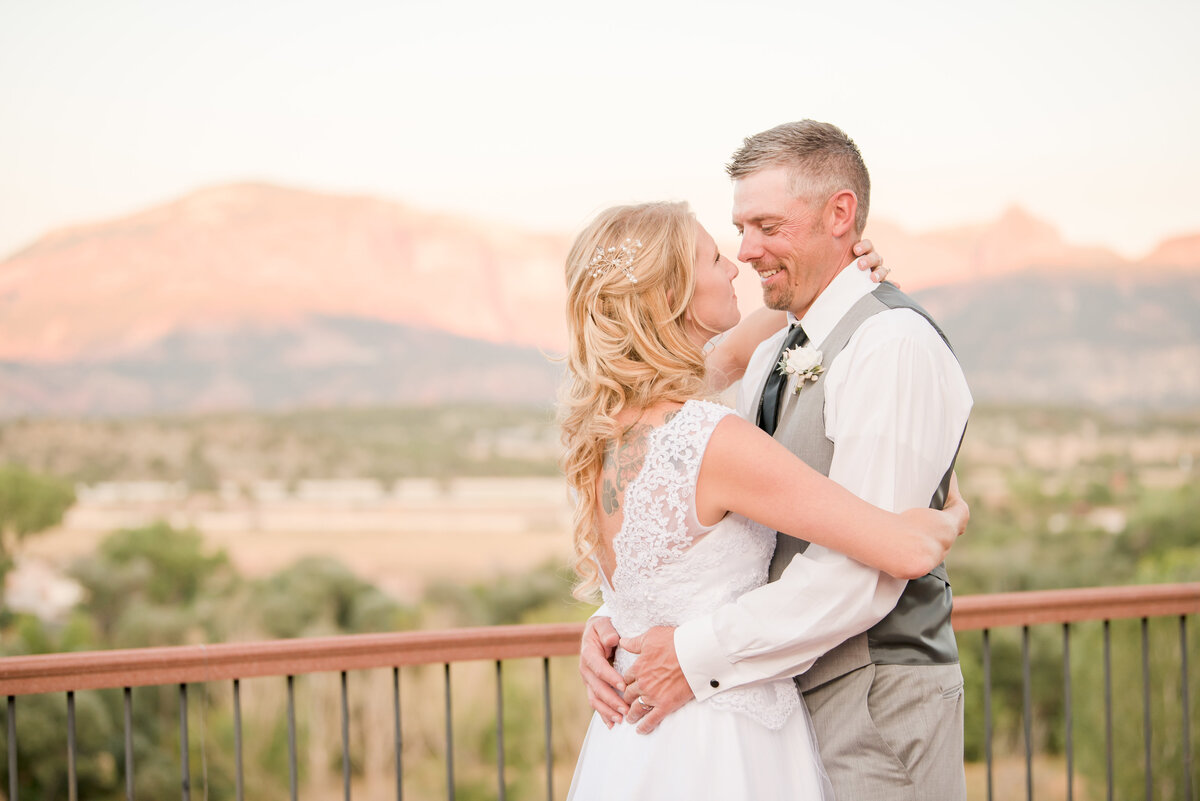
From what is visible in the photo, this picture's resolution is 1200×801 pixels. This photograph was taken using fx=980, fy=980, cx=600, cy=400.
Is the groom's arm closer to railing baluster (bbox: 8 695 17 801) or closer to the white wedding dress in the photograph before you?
the white wedding dress

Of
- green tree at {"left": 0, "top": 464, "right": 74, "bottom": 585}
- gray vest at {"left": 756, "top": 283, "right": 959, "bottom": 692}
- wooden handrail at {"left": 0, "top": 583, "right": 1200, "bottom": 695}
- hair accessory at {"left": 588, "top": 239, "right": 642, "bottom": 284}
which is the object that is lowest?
green tree at {"left": 0, "top": 464, "right": 74, "bottom": 585}

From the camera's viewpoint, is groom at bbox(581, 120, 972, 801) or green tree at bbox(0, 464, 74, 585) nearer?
groom at bbox(581, 120, 972, 801)

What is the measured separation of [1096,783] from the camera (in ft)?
65.4

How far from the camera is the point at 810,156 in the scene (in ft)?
6.58

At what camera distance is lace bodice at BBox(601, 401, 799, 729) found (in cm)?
173

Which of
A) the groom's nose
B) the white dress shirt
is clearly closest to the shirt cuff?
the white dress shirt

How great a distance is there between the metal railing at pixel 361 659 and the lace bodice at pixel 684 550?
73cm

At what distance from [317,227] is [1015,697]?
33.5m

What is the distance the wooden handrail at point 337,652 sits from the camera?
2242mm

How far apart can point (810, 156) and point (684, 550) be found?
85 cm

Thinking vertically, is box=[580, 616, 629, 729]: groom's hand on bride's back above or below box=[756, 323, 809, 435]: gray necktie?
below

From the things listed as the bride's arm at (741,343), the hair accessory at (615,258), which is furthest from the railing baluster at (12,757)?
the bride's arm at (741,343)

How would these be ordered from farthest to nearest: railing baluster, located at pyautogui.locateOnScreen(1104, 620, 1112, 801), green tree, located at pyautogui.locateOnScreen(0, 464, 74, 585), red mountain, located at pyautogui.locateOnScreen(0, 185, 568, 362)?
red mountain, located at pyautogui.locateOnScreen(0, 185, 568, 362), green tree, located at pyautogui.locateOnScreen(0, 464, 74, 585), railing baluster, located at pyautogui.locateOnScreen(1104, 620, 1112, 801)

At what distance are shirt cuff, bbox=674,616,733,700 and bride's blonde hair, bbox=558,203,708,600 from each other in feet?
0.82
